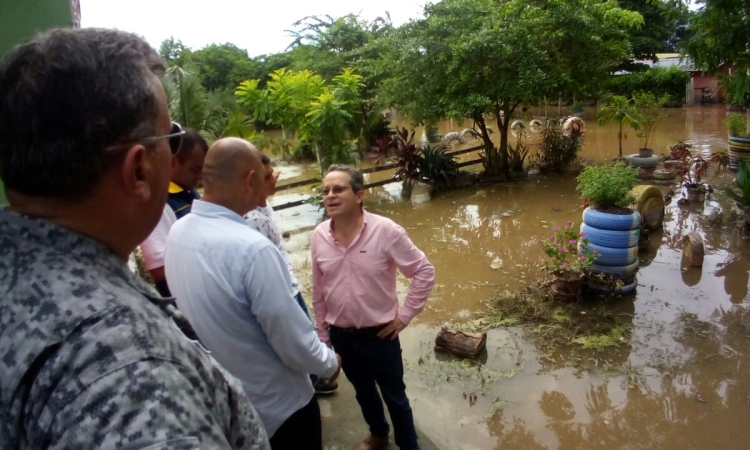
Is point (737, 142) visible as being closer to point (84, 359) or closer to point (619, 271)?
point (619, 271)

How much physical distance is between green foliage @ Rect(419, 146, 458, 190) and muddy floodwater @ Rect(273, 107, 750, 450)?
307cm

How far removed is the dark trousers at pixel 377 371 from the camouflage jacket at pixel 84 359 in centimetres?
198

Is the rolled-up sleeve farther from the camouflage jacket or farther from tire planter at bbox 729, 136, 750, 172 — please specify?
tire planter at bbox 729, 136, 750, 172

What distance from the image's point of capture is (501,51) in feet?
32.7

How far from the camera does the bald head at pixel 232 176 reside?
2004 millimetres

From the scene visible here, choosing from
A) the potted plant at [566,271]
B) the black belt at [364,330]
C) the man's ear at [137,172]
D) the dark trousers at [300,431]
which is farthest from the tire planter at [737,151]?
the man's ear at [137,172]

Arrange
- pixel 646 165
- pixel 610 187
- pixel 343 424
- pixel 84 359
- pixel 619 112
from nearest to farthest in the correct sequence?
→ pixel 84 359, pixel 343 424, pixel 610 187, pixel 646 165, pixel 619 112

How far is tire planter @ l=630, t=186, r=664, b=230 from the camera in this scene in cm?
686

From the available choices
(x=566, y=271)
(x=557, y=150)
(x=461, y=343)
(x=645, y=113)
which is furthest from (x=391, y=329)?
(x=645, y=113)

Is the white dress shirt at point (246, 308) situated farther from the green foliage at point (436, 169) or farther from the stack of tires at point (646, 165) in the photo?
the stack of tires at point (646, 165)

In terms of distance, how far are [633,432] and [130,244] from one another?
3.56m

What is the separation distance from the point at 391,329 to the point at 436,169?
27.7ft

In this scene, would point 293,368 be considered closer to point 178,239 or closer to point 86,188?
point 178,239

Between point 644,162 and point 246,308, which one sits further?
point 644,162
